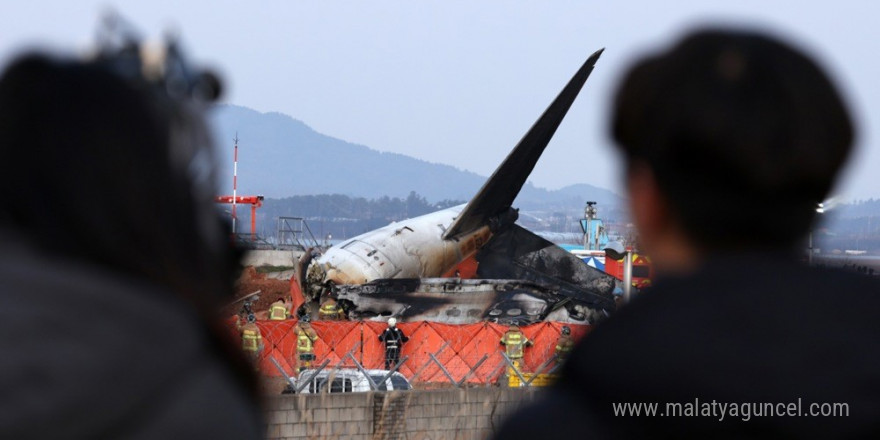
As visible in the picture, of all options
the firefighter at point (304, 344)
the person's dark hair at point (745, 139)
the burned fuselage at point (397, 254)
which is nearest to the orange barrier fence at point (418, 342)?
the firefighter at point (304, 344)

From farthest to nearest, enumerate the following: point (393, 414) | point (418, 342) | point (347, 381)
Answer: point (418, 342)
point (347, 381)
point (393, 414)

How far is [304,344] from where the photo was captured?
22.7 m

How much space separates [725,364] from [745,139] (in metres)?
0.48

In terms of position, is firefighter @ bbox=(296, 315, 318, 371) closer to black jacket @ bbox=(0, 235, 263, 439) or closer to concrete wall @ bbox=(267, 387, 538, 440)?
concrete wall @ bbox=(267, 387, 538, 440)

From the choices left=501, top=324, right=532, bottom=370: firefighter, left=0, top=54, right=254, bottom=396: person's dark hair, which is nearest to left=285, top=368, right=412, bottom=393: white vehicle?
left=501, top=324, right=532, bottom=370: firefighter

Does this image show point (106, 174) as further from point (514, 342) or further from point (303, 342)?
point (514, 342)

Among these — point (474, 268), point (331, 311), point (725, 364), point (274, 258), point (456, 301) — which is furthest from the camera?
point (274, 258)

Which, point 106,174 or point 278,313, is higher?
point 106,174

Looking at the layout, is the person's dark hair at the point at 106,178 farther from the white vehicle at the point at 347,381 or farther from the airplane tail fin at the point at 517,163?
the airplane tail fin at the point at 517,163

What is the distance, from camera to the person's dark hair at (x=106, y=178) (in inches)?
75.3

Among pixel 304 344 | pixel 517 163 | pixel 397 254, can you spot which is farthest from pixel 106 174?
pixel 517 163

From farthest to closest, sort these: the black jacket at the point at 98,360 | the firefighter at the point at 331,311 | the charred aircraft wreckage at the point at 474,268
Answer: the charred aircraft wreckage at the point at 474,268 → the firefighter at the point at 331,311 → the black jacket at the point at 98,360

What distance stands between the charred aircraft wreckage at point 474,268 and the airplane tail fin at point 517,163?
42 millimetres

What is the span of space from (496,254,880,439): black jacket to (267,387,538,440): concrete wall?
14401 mm
